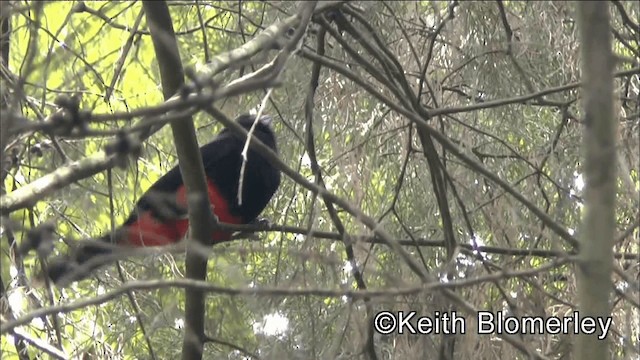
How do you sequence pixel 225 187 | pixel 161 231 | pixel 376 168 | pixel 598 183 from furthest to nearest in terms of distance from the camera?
1. pixel 225 187
2. pixel 161 231
3. pixel 376 168
4. pixel 598 183

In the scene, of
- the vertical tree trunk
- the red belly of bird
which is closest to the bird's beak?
the red belly of bird

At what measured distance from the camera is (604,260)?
4.23ft

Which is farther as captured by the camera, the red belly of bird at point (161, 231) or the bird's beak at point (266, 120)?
the bird's beak at point (266, 120)

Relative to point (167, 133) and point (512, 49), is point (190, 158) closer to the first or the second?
point (167, 133)

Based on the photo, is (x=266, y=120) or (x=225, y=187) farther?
(x=225, y=187)

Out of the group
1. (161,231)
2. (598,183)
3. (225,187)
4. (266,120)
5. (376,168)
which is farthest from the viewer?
(225,187)

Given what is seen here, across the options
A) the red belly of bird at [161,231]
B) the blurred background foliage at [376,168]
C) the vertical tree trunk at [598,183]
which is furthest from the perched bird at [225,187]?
the vertical tree trunk at [598,183]

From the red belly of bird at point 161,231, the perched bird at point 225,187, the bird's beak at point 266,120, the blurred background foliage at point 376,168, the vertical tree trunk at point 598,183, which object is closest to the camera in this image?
the vertical tree trunk at point 598,183

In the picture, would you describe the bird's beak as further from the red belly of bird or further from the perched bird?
the red belly of bird

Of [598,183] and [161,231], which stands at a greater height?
[161,231]

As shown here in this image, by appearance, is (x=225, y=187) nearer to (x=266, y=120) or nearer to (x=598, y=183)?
(x=266, y=120)

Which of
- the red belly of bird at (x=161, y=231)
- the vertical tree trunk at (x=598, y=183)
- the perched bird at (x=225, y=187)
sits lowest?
the vertical tree trunk at (x=598, y=183)

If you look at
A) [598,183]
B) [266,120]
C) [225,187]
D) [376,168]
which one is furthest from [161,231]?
[598,183]

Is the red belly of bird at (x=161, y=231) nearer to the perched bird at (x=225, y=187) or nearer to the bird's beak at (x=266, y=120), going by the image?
the perched bird at (x=225, y=187)
